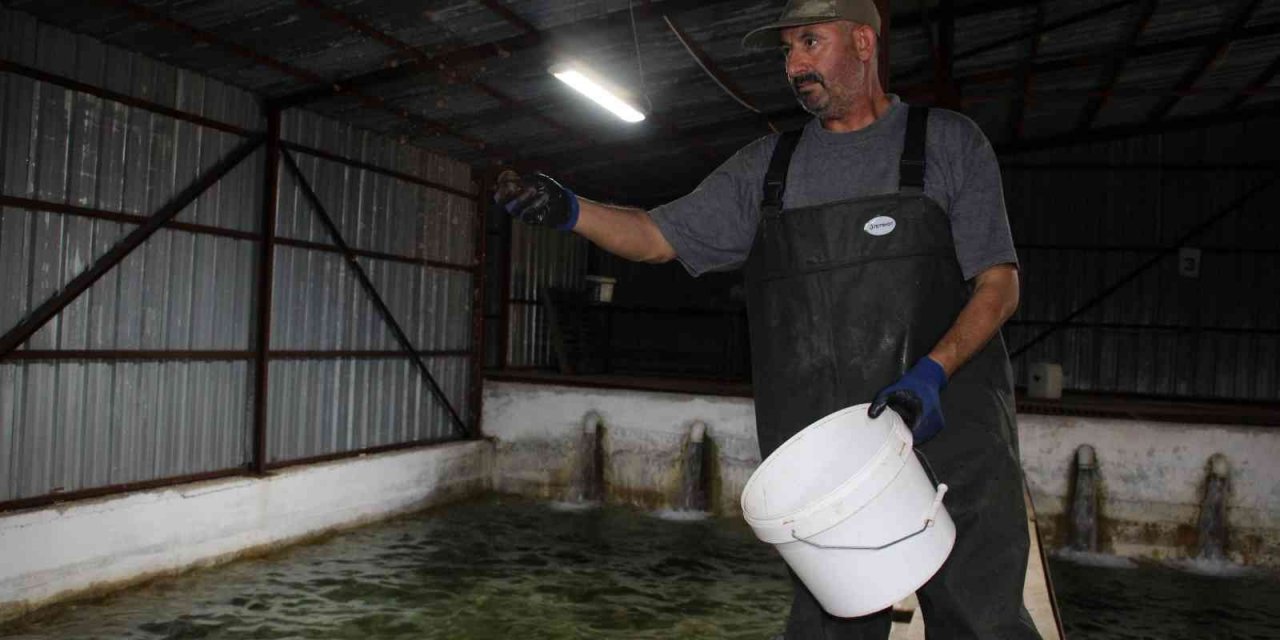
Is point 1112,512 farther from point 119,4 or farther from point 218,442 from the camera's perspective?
point 119,4

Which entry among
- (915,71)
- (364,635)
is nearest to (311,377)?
(364,635)

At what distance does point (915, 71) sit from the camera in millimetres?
10016

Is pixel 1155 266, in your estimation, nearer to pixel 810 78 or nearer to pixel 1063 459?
pixel 1063 459

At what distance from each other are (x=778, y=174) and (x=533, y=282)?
37.5 feet

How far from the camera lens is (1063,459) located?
30.8 ft

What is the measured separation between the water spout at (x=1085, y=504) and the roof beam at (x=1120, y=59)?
355 centimetres

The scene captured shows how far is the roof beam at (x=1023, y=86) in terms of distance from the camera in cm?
899

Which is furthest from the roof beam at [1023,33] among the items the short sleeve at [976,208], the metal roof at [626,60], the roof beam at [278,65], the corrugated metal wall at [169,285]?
the short sleeve at [976,208]

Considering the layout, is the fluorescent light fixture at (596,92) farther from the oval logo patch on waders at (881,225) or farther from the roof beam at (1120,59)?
the oval logo patch on waders at (881,225)

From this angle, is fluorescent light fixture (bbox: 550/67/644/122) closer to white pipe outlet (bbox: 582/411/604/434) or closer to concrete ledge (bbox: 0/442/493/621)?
white pipe outlet (bbox: 582/411/604/434)

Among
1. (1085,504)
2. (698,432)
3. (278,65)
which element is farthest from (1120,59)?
(278,65)

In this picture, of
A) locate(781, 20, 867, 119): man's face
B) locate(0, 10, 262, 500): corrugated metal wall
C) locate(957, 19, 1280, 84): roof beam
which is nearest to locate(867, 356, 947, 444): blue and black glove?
locate(781, 20, 867, 119): man's face

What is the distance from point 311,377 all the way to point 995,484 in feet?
26.0

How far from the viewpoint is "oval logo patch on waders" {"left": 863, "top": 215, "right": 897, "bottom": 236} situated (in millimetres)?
2219
